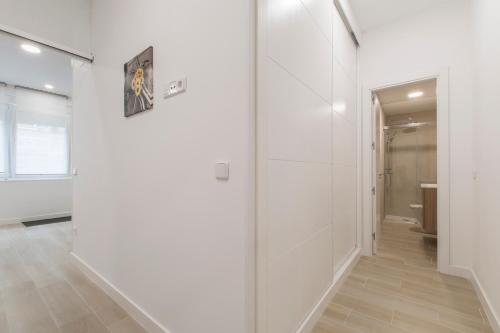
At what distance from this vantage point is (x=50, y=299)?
73.6 inches

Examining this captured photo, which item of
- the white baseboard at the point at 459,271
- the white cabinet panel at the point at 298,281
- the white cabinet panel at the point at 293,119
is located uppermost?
the white cabinet panel at the point at 293,119

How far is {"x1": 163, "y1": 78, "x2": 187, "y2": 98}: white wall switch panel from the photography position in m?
1.27

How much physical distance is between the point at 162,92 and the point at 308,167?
3.66 ft

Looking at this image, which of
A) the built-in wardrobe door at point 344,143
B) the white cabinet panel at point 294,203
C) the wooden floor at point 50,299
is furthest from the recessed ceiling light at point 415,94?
the wooden floor at point 50,299

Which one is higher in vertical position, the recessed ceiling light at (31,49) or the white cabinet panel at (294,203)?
the recessed ceiling light at (31,49)

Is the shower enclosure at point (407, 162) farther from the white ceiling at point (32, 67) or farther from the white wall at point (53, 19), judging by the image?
the white ceiling at point (32, 67)

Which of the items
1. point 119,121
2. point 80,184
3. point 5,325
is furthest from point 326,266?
point 80,184

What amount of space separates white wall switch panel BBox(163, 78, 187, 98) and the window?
5.20 metres

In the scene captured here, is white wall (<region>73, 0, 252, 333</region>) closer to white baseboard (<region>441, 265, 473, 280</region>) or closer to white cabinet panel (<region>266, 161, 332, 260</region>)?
white cabinet panel (<region>266, 161, 332, 260</region>)

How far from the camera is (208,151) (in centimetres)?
115

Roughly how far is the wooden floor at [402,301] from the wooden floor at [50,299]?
5.14 feet

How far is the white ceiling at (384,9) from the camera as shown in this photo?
7.70ft

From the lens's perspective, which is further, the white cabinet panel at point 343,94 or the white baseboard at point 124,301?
the white cabinet panel at point 343,94

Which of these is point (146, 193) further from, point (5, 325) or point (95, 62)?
point (95, 62)
